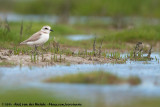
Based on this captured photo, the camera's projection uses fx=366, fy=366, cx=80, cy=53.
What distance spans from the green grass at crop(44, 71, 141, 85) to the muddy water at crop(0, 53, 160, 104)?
0.77ft

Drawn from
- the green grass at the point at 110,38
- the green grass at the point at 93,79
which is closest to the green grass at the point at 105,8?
the green grass at the point at 110,38

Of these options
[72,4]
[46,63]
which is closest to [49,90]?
[46,63]

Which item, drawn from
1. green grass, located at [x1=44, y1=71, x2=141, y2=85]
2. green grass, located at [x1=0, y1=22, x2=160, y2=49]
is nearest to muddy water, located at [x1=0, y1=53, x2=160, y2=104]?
green grass, located at [x1=44, y1=71, x2=141, y2=85]

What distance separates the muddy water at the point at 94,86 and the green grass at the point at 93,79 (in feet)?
0.77

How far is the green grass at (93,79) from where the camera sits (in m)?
8.10

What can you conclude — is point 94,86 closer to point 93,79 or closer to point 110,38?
point 93,79

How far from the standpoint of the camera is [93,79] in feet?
27.1

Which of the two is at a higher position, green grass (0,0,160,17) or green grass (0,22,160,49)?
green grass (0,0,160,17)

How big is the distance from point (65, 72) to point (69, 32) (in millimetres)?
13754

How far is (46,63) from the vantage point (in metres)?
10.5

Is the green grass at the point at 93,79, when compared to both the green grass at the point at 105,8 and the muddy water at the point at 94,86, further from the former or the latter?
the green grass at the point at 105,8

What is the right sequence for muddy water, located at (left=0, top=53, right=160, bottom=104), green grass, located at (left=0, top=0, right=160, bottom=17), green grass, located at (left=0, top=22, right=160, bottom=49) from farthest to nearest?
green grass, located at (left=0, top=0, right=160, bottom=17)
green grass, located at (left=0, top=22, right=160, bottom=49)
muddy water, located at (left=0, top=53, right=160, bottom=104)

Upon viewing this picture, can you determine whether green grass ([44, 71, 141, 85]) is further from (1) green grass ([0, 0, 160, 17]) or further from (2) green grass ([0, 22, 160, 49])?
(1) green grass ([0, 0, 160, 17])

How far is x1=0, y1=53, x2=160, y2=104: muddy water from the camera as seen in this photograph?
7.02 metres
